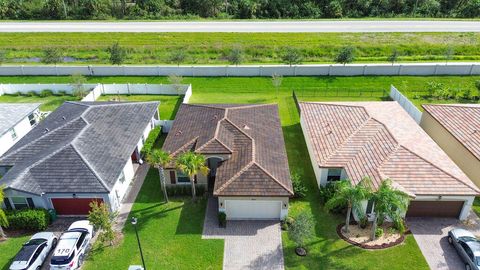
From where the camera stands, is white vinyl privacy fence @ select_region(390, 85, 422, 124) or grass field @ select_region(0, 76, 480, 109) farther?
grass field @ select_region(0, 76, 480, 109)

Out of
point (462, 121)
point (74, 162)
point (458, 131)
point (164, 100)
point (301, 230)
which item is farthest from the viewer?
point (164, 100)

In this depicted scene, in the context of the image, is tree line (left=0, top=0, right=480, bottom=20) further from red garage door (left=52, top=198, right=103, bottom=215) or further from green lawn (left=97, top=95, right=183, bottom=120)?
red garage door (left=52, top=198, right=103, bottom=215)

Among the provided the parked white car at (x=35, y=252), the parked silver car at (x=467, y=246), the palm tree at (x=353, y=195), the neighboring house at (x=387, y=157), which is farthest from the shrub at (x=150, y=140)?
the parked silver car at (x=467, y=246)

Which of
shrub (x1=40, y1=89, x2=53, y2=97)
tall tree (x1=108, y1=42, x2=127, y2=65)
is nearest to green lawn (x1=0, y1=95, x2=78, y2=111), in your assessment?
shrub (x1=40, y1=89, x2=53, y2=97)

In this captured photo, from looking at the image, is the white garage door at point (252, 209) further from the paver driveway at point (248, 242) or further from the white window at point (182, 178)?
the white window at point (182, 178)

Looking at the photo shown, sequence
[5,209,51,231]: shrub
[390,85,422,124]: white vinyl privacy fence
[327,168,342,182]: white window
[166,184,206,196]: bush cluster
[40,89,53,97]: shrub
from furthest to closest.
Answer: [40,89,53,97]: shrub → [390,85,422,124]: white vinyl privacy fence → [166,184,206,196]: bush cluster → [327,168,342,182]: white window → [5,209,51,231]: shrub

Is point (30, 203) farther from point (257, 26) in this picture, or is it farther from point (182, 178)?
point (257, 26)

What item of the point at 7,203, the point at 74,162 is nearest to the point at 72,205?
the point at 74,162
